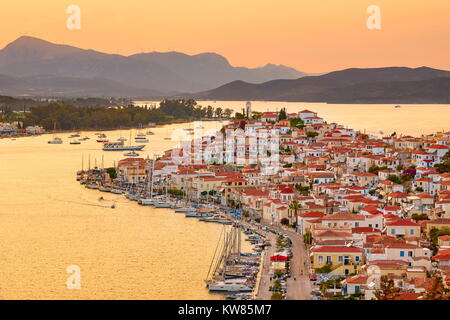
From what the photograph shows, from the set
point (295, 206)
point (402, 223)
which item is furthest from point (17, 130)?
point (402, 223)

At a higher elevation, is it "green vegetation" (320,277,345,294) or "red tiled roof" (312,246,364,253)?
"red tiled roof" (312,246,364,253)

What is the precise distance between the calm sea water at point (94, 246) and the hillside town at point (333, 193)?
964 millimetres

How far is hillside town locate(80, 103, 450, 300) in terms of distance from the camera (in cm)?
622

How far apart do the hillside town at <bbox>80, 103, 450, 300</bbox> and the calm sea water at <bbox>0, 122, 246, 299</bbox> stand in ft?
3.16

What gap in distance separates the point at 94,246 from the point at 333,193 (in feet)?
12.1

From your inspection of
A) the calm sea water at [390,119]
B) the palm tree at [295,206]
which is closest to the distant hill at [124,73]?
the calm sea water at [390,119]

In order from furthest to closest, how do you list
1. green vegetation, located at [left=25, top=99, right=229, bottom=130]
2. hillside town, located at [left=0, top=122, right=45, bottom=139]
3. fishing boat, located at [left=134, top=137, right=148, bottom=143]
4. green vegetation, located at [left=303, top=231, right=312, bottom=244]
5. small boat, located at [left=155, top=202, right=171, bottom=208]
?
green vegetation, located at [left=25, top=99, right=229, bottom=130] → hillside town, located at [left=0, top=122, right=45, bottom=139] → fishing boat, located at [left=134, top=137, right=148, bottom=143] → small boat, located at [left=155, top=202, right=171, bottom=208] → green vegetation, located at [left=303, top=231, right=312, bottom=244]

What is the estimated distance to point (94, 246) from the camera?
28.6 ft

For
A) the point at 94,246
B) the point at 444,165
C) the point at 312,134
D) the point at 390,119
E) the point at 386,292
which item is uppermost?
the point at 312,134


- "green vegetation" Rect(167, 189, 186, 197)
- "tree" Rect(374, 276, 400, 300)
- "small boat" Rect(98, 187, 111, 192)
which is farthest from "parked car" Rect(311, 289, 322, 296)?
"small boat" Rect(98, 187, 111, 192)

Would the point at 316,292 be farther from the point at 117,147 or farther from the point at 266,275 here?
the point at 117,147

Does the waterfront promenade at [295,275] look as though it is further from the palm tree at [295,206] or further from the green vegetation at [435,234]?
the green vegetation at [435,234]

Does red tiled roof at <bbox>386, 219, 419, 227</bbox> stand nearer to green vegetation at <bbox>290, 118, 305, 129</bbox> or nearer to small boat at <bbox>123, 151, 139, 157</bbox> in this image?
green vegetation at <bbox>290, 118, 305, 129</bbox>

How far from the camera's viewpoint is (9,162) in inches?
759
